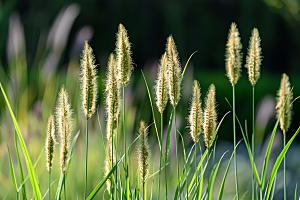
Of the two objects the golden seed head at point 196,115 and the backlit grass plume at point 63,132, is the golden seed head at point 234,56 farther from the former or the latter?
the backlit grass plume at point 63,132

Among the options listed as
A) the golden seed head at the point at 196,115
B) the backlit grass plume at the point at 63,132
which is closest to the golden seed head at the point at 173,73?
the golden seed head at the point at 196,115

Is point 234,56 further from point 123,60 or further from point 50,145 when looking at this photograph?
point 50,145

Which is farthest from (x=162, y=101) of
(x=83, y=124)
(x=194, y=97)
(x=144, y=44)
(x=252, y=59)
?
(x=144, y=44)

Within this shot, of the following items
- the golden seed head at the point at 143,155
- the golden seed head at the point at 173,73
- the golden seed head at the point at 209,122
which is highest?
the golden seed head at the point at 173,73

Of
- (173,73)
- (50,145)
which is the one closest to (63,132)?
(50,145)

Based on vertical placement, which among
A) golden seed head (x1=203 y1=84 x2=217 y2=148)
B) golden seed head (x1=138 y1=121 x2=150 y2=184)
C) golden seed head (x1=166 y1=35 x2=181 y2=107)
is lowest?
golden seed head (x1=138 y1=121 x2=150 y2=184)

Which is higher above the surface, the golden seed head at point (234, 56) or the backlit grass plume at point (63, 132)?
the golden seed head at point (234, 56)

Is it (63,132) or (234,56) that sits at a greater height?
(234,56)

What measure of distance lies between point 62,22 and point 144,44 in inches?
109

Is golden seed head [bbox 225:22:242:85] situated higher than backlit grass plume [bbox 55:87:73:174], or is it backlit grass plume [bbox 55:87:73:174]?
golden seed head [bbox 225:22:242:85]

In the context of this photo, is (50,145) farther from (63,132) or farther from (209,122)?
(209,122)

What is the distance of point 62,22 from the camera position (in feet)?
2.73

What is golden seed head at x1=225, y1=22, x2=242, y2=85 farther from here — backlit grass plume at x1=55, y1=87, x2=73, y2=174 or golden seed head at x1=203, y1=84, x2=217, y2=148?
backlit grass plume at x1=55, y1=87, x2=73, y2=174

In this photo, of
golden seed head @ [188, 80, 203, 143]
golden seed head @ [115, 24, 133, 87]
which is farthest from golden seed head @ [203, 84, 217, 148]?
golden seed head @ [115, 24, 133, 87]
